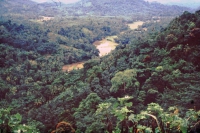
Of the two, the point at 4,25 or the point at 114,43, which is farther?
the point at 114,43

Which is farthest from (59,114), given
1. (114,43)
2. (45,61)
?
(114,43)

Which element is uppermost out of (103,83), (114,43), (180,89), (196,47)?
(196,47)

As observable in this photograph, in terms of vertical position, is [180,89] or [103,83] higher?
[180,89]

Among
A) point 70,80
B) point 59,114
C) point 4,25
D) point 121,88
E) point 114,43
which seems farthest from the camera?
point 114,43

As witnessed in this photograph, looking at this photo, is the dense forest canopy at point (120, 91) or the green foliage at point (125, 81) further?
the green foliage at point (125, 81)

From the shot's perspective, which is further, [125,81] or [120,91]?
[120,91]

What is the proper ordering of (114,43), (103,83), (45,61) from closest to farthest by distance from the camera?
→ 1. (103,83)
2. (45,61)
3. (114,43)

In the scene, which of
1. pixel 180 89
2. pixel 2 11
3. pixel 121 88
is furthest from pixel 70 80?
pixel 2 11

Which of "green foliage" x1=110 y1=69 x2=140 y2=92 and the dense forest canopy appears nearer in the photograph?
the dense forest canopy

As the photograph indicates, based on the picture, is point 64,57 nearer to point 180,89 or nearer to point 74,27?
point 74,27

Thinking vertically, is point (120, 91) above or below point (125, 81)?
below
